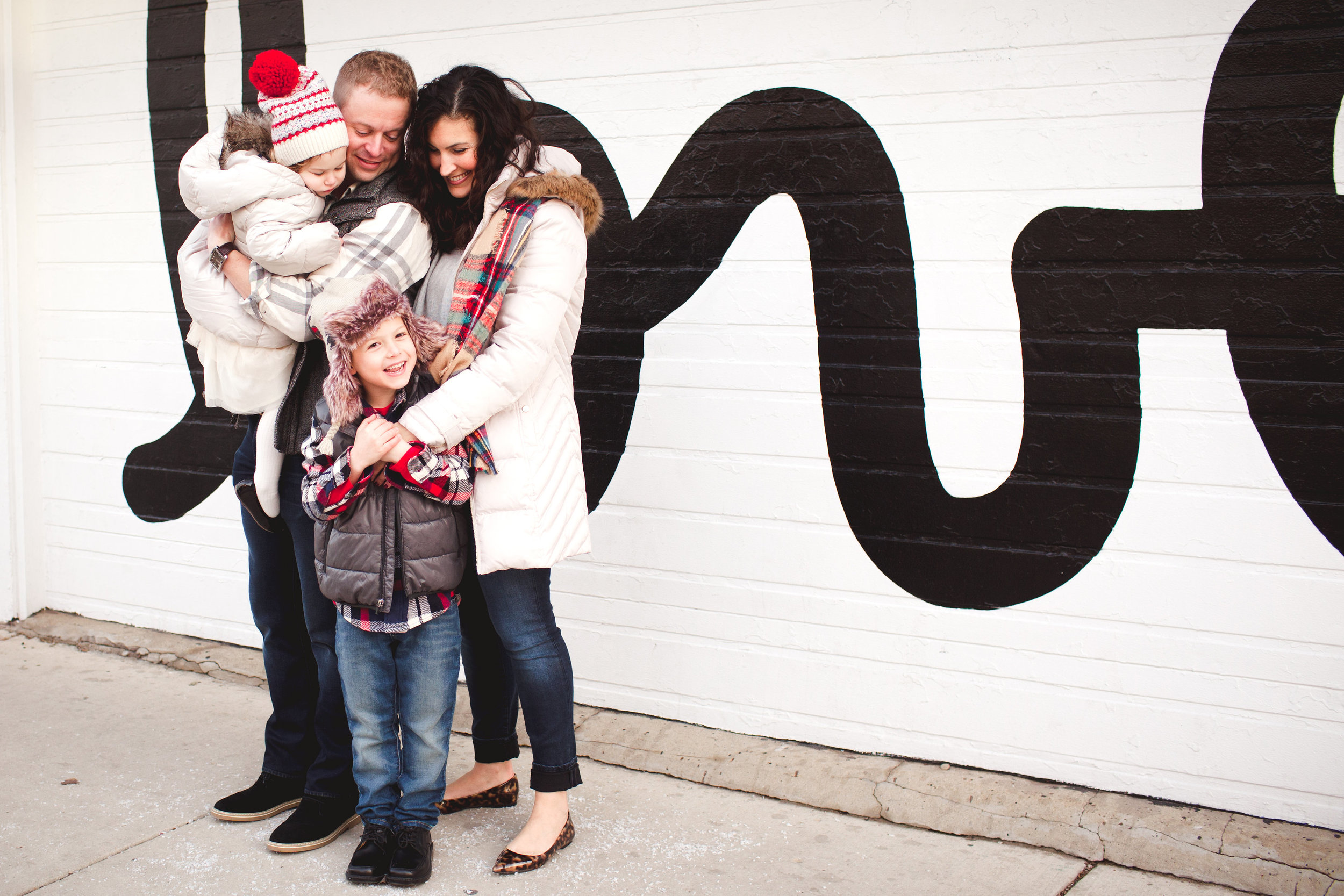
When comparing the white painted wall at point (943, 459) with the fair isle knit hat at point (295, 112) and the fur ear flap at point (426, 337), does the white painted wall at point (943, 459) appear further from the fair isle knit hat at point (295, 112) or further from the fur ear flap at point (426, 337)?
the fair isle knit hat at point (295, 112)

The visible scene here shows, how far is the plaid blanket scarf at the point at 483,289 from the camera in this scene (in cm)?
235

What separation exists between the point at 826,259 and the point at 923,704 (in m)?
1.39

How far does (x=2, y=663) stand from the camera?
3.95 meters

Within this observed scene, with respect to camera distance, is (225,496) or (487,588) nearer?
(487,588)

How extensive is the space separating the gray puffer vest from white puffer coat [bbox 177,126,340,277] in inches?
13.8

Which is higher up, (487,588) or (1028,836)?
(487,588)

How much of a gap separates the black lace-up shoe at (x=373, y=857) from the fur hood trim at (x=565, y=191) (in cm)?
156

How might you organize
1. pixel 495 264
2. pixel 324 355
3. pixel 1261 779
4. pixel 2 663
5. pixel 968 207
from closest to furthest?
pixel 495 264
pixel 324 355
pixel 1261 779
pixel 968 207
pixel 2 663

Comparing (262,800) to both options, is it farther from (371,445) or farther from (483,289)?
(483,289)

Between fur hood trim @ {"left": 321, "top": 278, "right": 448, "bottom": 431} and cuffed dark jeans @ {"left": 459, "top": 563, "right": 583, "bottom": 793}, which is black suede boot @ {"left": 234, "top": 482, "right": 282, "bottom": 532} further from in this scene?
cuffed dark jeans @ {"left": 459, "top": 563, "right": 583, "bottom": 793}

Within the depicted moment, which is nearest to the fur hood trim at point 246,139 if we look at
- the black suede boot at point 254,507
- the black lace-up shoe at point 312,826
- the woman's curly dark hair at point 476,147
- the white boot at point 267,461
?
the woman's curly dark hair at point 476,147

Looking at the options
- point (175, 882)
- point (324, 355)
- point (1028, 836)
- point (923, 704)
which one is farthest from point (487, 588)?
point (1028, 836)

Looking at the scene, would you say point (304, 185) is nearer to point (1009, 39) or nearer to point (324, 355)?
point (324, 355)

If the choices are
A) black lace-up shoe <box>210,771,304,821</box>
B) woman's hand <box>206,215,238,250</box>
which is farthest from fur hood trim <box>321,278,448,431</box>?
black lace-up shoe <box>210,771,304,821</box>
